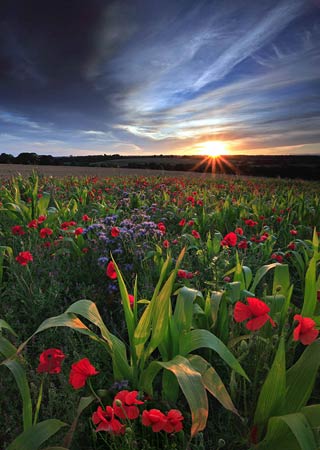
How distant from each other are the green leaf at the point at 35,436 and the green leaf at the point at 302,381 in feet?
3.24

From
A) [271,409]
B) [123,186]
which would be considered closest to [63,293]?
[271,409]

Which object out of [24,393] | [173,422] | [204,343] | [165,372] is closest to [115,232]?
[165,372]

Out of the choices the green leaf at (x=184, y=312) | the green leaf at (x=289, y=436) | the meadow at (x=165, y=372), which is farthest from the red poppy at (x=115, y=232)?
the green leaf at (x=289, y=436)

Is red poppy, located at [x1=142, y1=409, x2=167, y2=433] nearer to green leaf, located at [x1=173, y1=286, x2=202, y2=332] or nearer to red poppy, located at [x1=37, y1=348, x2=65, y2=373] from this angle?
red poppy, located at [x1=37, y1=348, x2=65, y2=373]

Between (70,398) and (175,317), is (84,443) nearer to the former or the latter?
(70,398)

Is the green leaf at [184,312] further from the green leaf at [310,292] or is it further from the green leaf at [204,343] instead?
the green leaf at [310,292]

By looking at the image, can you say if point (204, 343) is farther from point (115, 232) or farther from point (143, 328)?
point (115, 232)

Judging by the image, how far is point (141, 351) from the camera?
165cm

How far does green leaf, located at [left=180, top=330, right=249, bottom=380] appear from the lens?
1.45 m

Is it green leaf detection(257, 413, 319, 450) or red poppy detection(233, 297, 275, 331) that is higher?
red poppy detection(233, 297, 275, 331)

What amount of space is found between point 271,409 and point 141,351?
656 millimetres

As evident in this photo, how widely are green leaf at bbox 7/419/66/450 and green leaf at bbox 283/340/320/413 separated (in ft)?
3.24

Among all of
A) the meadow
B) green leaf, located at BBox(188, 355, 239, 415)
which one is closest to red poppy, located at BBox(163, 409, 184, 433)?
the meadow

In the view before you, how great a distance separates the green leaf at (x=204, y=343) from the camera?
145 centimetres
